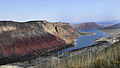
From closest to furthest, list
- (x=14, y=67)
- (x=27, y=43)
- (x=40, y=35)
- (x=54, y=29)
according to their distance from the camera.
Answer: (x=14, y=67)
(x=27, y=43)
(x=40, y=35)
(x=54, y=29)

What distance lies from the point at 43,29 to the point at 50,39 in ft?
32.6

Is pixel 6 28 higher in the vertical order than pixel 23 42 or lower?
higher

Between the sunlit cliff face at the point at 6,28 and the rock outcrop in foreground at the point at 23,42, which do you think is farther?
the sunlit cliff face at the point at 6,28

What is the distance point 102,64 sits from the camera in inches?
891

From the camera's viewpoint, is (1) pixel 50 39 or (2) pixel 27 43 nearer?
(2) pixel 27 43

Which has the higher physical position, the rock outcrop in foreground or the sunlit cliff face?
the sunlit cliff face

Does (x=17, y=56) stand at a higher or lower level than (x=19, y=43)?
lower

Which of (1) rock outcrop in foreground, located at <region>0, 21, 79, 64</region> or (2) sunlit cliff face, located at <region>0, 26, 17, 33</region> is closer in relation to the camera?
(1) rock outcrop in foreground, located at <region>0, 21, 79, 64</region>

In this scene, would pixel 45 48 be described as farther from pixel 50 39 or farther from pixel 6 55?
pixel 6 55

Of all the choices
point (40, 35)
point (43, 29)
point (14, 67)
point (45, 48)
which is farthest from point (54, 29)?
point (14, 67)

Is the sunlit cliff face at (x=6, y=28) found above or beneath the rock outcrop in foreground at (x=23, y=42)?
above

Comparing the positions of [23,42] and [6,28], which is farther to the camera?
[6,28]

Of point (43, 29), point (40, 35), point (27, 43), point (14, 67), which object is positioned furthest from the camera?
point (43, 29)

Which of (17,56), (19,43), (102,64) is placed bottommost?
(17,56)
